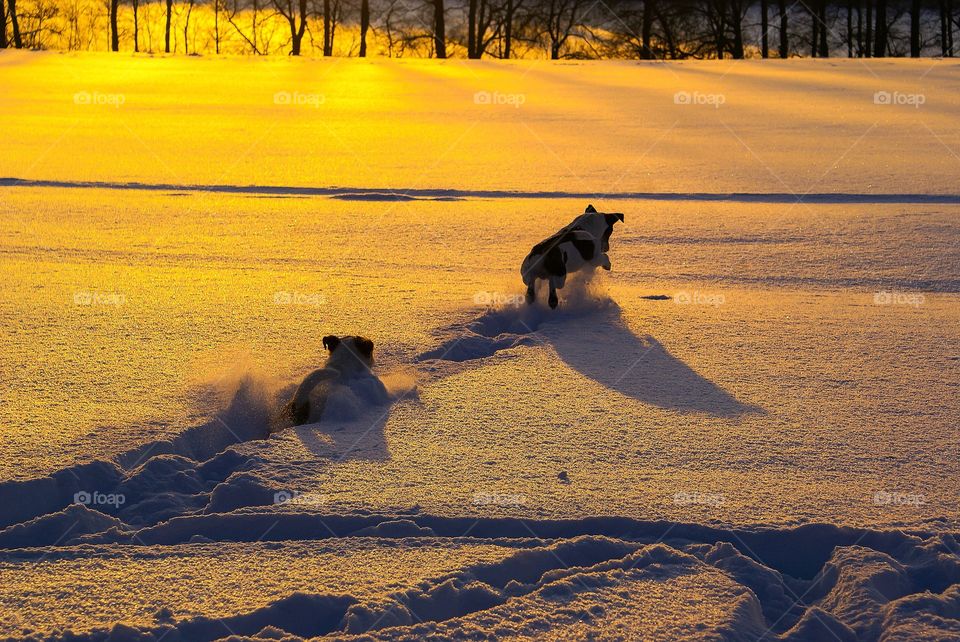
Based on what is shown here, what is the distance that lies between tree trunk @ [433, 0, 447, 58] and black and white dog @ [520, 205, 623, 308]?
19304 mm

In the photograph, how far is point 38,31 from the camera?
25.4 m

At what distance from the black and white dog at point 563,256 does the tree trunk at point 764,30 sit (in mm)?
19091

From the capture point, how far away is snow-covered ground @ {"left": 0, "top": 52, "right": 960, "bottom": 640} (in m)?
2.59

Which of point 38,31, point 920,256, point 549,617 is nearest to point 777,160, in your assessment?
point 920,256

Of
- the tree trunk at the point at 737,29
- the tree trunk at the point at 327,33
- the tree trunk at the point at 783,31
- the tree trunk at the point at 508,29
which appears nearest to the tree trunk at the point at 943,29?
the tree trunk at the point at 783,31

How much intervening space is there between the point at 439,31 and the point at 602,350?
20617mm

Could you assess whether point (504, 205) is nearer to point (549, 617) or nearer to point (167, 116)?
point (549, 617)

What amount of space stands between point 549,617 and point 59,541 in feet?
4.41

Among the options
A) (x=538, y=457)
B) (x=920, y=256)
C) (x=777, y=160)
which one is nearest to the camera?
(x=538, y=457)

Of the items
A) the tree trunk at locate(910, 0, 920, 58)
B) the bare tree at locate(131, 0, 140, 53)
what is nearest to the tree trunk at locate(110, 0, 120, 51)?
the bare tree at locate(131, 0, 140, 53)

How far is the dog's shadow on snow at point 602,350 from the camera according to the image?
155 inches

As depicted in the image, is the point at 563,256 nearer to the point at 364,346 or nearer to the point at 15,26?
the point at 364,346

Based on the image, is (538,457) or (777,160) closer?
(538,457)

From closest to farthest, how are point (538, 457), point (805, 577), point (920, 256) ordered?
point (805, 577) < point (538, 457) < point (920, 256)
